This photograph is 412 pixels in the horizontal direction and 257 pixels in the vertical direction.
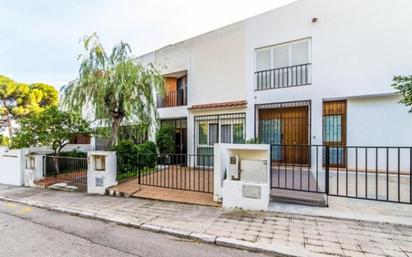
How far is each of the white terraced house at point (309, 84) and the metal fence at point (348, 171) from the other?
0.05 metres

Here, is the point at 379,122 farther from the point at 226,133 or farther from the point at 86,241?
the point at 86,241

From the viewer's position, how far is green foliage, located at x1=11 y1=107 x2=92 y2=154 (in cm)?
1002

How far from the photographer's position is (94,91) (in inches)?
349

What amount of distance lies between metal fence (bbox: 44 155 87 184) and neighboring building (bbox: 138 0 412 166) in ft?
18.7

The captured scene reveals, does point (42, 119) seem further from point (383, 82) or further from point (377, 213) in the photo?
point (383, 82)

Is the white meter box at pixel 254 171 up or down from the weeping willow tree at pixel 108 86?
down

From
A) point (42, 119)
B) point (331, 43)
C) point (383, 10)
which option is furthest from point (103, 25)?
point (383, 10)

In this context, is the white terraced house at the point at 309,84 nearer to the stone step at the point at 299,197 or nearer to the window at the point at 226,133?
the window at the point at 226,133

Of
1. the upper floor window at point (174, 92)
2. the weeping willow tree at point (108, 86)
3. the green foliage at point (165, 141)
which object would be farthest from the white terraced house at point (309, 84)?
the weeping willow tree at point (108, 86)

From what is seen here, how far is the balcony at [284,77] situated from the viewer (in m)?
10.0

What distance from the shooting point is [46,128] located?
10.1 m

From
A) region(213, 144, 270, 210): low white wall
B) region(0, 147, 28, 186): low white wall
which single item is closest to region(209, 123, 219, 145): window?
region(213, 144, 270, 210): low white wall

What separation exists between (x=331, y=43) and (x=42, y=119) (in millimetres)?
13328

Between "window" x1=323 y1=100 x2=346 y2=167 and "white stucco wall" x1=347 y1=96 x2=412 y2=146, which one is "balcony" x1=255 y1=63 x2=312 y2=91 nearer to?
"window" x1=323 y1=100 x2=346 y2=167
